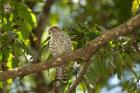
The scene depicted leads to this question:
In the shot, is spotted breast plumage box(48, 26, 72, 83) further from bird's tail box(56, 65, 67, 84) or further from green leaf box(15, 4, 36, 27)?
green leaf box(15, 4, 36, 27)

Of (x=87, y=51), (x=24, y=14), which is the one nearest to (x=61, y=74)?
(x=87, y=51)

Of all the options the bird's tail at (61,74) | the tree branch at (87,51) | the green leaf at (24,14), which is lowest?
the bird's tail at (61,74)

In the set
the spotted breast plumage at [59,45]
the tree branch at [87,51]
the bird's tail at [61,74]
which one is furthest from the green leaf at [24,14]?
the tree branch at [87,51]

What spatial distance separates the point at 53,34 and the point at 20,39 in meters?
0.61

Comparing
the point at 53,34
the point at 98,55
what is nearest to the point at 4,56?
the point at 53,34

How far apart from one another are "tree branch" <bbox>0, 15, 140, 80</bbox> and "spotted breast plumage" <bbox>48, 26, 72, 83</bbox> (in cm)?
52

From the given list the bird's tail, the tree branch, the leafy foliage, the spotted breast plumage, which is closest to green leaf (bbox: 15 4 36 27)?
the leafy foliage

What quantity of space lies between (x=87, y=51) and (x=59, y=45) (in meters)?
0.89

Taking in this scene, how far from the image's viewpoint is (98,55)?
4.77 meters

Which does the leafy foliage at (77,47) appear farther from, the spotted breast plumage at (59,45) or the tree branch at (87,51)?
the tree branch at (87,51)

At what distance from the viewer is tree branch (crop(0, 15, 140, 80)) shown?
381cm

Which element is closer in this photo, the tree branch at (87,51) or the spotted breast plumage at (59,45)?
the tree branch at (87,51)

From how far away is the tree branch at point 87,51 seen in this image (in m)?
3.81

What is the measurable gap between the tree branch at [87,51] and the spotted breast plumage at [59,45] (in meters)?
0.52
